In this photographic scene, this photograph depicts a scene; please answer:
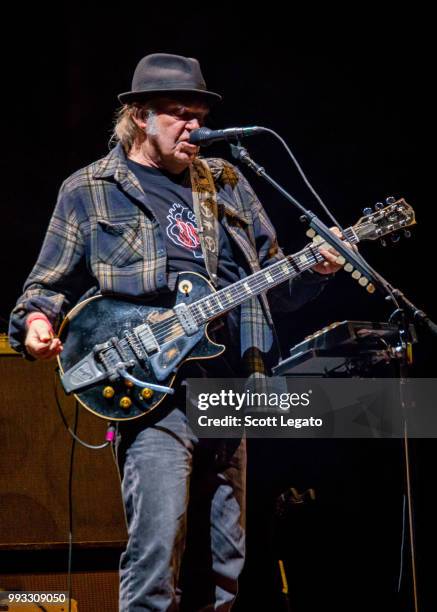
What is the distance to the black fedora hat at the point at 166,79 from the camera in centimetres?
271

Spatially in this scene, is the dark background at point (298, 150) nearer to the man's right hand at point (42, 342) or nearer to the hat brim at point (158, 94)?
the hat brim at point (158, 94)

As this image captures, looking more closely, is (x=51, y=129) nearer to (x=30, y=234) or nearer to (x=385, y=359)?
(x=30, y=234)

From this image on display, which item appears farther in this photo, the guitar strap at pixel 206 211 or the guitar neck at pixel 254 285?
the guitar strap at pixel 206 211

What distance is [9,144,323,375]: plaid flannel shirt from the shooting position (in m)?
2.46

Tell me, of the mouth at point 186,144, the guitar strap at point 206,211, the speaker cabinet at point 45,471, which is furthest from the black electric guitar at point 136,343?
the speaker cabinet at point 45,471

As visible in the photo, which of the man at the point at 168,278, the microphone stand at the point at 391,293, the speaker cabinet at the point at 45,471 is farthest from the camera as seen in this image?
the speaker cabinet at the point at 45,471

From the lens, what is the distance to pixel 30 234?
12.6ft

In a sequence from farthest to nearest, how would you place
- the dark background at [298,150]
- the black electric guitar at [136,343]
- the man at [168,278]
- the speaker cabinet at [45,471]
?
the dark background at [298,150] → the speaker cabinet at [45,471] → the black electric guitar at [136,343] → the man at [168,278]

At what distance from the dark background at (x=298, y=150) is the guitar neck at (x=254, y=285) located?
108 centimetres

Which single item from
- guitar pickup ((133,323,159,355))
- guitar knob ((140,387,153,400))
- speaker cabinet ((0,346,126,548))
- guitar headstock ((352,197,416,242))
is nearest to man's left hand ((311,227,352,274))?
guitar headstock ((352,197,416,242))

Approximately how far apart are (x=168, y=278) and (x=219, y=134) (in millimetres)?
490

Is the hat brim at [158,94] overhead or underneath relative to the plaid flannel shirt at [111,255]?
overhead

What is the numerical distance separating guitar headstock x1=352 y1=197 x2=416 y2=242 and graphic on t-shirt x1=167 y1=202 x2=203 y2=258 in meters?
0.58

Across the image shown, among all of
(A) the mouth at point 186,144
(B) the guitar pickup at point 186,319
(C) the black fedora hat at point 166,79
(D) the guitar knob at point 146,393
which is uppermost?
(C) the black fedora hat at point 166,79
